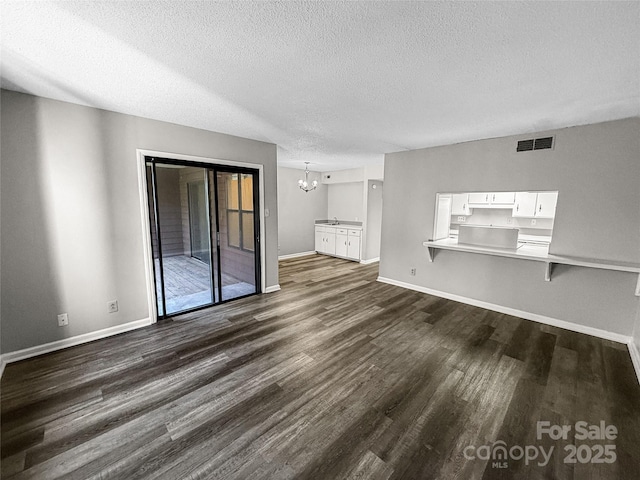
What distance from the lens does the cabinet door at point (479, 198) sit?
5250 mm

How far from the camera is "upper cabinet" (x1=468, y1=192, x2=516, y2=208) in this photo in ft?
16.3

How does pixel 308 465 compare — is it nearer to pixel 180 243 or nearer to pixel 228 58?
pixel 228 58

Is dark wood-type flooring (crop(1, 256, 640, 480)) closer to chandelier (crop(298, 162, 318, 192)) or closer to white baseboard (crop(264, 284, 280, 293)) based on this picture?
white baseboard (crop(264, 284, 280, 293))

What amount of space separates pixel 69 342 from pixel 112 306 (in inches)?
18.9

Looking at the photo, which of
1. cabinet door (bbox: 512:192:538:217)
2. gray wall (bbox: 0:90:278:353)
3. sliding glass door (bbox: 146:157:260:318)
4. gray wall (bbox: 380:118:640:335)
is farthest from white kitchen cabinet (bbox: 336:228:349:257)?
gray wall (bbox: 0:90:278:353)

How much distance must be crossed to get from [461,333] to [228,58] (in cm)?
363

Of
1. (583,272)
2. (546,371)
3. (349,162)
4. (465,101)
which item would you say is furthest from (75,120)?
(583,272)

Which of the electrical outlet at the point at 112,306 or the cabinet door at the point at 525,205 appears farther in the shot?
the cabinet door at the point at 525,205

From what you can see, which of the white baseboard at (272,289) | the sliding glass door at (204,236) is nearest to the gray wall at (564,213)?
the white baseboard at (272,289)

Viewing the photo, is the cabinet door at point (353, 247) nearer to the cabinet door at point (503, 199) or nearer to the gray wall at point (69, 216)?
the cabinet door at point (503, 199)

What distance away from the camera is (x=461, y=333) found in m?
3.10

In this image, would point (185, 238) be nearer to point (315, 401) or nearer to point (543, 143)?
point (315, 401)

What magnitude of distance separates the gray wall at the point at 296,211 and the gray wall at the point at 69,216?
12.2 feet

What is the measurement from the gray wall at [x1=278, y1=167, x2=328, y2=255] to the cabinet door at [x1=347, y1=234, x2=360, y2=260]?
4.53 ft
